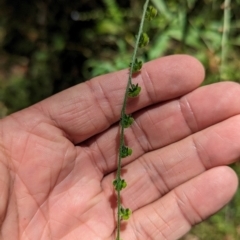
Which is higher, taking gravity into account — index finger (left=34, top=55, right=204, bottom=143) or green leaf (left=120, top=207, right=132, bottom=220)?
index finger (left=34, top=55, right=204, bottom=143)

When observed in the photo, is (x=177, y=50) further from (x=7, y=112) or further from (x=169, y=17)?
(x=7, y=112)

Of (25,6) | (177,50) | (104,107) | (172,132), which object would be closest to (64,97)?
(104,107)

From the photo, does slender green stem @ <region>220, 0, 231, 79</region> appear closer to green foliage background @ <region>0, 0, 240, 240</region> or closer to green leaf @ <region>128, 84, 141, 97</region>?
green foliage background @ <region>0, 0, 240, 240</region>

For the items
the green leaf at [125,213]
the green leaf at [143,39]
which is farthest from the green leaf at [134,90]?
the green leaf at [125,213]

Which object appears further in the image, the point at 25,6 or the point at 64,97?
the point at 25,6

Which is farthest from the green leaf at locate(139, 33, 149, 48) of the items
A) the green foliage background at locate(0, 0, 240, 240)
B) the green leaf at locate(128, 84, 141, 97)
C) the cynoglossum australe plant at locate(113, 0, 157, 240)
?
the green foliage background at locate(0, 0, 240, 240)

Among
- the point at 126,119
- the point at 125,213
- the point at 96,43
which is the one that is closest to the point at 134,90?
the point at 126,119

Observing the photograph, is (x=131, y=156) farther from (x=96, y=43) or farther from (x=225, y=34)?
(x=96, y=43)

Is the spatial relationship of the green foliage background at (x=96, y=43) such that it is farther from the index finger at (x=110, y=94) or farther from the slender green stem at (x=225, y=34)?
the index finger at (x=110, y=94)
